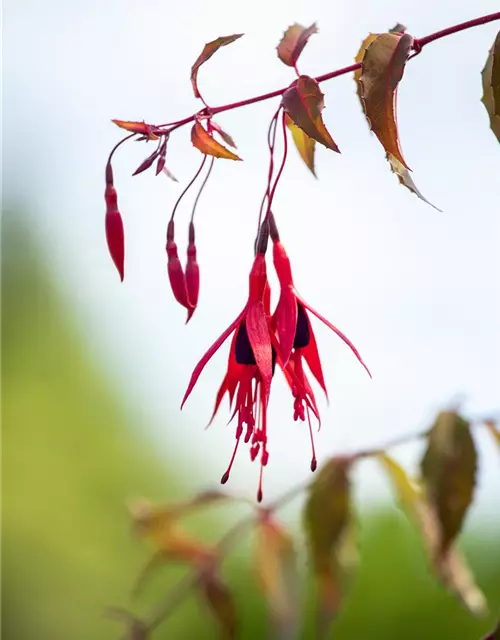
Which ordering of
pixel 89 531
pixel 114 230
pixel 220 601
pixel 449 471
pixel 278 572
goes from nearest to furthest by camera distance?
pixel 114 230 < pixel 449 471 < pixel 220 601 < pixel 278 572 < pixel 89 531

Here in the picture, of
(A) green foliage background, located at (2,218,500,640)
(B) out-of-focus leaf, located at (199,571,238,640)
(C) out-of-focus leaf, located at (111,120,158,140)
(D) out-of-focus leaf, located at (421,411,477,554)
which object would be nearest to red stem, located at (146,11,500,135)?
(C) out-of-focus leaf, located at (111,120,158,140)

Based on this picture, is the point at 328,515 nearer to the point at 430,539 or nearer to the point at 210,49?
the point at 430,539

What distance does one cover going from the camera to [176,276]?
714mm

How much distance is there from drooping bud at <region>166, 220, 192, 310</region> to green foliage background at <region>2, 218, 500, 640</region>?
332 centimetres

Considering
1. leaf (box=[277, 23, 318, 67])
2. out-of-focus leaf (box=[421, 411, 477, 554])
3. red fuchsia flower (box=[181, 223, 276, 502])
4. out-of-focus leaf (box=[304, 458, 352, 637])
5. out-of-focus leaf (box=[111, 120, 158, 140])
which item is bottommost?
out-of-focus leaf (box=[304, 458, 352, 637])

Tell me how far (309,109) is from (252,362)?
0.17 metres

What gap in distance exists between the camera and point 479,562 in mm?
4164

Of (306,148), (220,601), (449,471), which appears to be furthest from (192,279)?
(220,601)

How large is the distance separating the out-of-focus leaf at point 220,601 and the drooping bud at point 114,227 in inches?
22.5

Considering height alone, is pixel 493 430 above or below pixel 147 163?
below

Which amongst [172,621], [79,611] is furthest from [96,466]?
[172,621]

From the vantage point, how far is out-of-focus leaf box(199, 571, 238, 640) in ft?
3.78

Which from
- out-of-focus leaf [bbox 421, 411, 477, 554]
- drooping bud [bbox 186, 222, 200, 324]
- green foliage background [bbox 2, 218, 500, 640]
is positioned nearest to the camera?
drooping bud [bbox 186, 222, 200, 324]

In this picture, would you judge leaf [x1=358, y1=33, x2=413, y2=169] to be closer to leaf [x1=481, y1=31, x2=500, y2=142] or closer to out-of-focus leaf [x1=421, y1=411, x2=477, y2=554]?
leaf [x1=481, y1=31, x2=500, y2=142]
